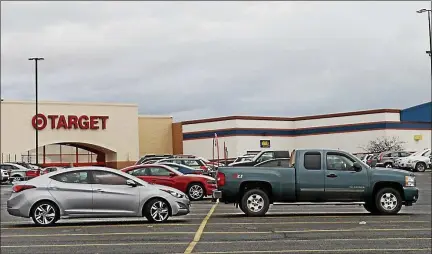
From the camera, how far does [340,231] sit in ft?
47.9

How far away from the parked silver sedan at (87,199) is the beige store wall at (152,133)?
45.7m

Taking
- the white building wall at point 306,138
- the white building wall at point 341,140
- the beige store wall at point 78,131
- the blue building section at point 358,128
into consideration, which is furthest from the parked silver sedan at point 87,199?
the beige store wall at point 78,131

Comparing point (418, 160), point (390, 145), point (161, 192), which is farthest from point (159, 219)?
point (390, 145)

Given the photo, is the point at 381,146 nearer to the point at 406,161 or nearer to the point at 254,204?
the point at 406,161

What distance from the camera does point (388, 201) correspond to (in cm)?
1852

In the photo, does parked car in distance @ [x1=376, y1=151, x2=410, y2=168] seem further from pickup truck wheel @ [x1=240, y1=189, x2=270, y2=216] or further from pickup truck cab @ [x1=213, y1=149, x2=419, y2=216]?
pickup truck wheel @ [x1=240, y1=189, x2=270, y2=216]

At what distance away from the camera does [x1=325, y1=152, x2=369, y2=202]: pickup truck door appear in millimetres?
18438

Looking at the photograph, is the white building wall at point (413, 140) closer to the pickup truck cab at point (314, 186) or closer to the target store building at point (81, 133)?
the target store building at point (81, 133)

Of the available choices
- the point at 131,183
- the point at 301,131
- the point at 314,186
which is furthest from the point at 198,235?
the point at 301,131

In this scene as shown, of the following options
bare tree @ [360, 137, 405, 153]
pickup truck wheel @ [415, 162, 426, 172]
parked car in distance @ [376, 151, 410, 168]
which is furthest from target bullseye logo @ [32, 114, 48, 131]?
pickup truck wheel @ [415, 162, 426, 172]

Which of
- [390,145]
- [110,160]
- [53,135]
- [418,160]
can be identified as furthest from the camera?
[110,160]

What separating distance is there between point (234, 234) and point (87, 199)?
412 centimetres

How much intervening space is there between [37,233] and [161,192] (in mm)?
3079

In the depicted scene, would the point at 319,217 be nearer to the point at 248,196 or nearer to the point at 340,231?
the point at 248,196
